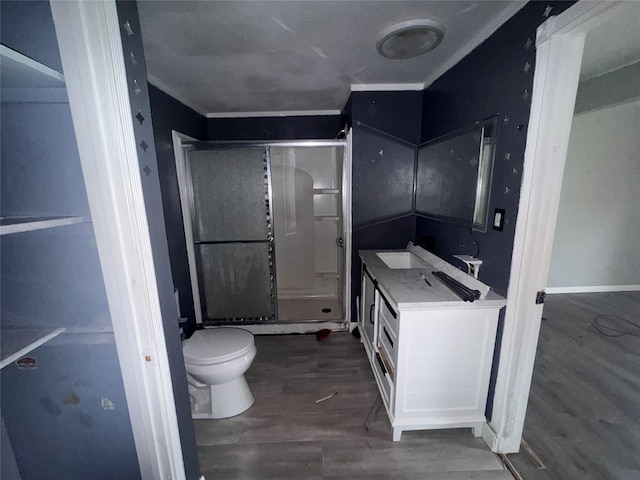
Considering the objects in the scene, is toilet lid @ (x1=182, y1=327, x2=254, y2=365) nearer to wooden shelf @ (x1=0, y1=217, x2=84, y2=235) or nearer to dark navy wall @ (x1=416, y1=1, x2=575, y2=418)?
wooden shelf @ (x1=0, y1=217, x2=84, y2=235)

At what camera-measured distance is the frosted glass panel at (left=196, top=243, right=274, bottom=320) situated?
2580 mm

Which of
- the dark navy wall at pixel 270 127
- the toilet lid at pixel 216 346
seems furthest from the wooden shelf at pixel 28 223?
the dark navy wall at pixel 270 127

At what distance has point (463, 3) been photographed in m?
1.16

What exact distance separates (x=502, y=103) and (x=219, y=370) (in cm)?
210

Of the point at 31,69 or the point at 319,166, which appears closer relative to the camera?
the point at 31,69

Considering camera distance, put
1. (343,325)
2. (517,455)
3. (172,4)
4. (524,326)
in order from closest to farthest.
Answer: (172,4)
(524,326)
(517,455)
(343,325)

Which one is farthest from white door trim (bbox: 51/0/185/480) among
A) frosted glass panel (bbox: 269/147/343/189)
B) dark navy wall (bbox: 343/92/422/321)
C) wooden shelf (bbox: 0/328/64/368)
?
frosted glass panel (bbox: 269/147/343/189)

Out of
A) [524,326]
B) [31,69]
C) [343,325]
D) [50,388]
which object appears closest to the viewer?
[31,69]

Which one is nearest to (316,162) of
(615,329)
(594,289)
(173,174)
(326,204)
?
(326,204)

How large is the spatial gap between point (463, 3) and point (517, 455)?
2230mm

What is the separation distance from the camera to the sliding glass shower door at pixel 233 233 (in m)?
2.43

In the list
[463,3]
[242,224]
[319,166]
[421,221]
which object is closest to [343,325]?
[421,221]

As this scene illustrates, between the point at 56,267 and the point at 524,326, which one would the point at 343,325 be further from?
the point at 56,267

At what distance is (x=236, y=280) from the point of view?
2.64m
